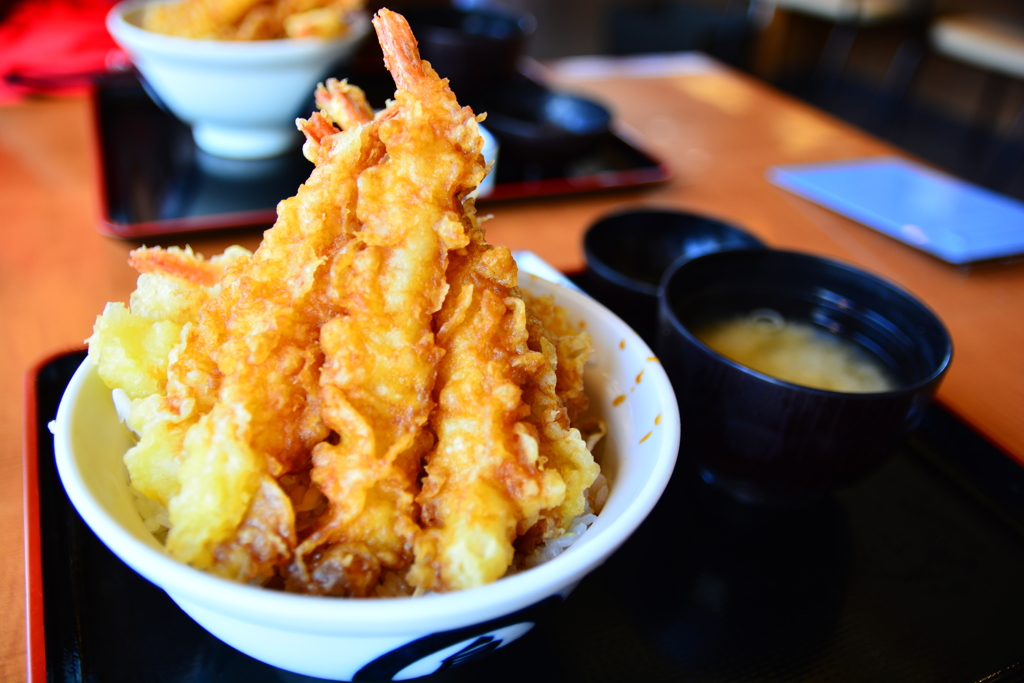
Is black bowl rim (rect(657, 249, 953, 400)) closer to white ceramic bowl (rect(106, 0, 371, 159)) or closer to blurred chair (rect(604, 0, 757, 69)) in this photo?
white ceramic bowl (rect(106, 0, 371, 159))

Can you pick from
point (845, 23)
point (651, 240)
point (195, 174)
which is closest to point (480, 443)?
point (651, 240)

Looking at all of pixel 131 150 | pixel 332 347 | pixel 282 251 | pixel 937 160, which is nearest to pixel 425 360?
pixel 332 347

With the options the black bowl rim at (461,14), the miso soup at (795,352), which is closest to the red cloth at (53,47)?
the black bowl rim at (461,14)

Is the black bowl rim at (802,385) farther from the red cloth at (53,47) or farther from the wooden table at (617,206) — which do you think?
the red cloth at (53,47)

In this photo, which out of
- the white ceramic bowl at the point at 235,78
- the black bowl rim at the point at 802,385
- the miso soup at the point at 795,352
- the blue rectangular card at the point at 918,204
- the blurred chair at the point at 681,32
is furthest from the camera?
the blurred chair at the point at 681,32

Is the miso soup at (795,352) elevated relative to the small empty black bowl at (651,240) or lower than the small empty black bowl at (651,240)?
elevated

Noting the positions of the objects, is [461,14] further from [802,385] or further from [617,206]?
[802,385]

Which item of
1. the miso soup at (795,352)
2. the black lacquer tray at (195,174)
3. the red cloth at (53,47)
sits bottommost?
the red cloth at (53,47)

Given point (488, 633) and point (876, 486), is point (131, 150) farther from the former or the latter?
point (876, 486)
